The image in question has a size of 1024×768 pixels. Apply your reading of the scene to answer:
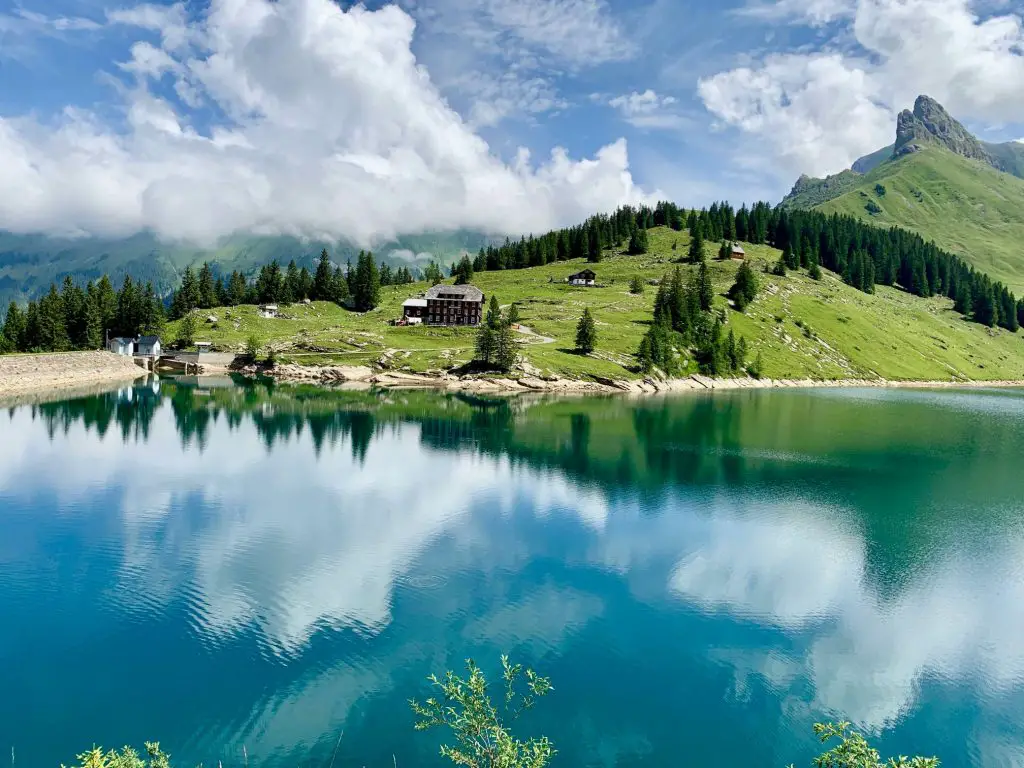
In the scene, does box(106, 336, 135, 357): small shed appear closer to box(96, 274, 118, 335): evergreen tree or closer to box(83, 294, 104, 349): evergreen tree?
box(83, 294, 104, 349): evergreen tree

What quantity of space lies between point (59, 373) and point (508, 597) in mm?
137821

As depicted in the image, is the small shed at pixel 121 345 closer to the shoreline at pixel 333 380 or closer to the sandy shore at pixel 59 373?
the sandy shore at pixel 59 373

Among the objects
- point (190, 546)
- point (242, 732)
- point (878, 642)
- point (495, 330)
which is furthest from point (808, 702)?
point (495, 330)

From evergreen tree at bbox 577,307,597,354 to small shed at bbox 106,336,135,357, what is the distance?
11781 cm

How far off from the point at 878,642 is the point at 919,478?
4607 centimetres

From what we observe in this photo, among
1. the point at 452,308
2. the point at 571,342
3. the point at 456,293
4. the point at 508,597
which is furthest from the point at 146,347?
the point at 508,597

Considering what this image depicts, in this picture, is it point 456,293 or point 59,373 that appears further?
point 456,293

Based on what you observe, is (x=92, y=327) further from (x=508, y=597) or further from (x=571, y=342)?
(x=508, y=597)

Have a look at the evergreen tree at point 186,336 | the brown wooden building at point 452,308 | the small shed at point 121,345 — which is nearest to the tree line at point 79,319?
the small shed at point 121,345

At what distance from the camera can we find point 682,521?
179ft

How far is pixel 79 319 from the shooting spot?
163375 millimetres

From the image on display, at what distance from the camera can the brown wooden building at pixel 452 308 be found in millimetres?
192500

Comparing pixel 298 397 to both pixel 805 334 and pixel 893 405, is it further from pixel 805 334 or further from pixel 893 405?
pixel 805 334

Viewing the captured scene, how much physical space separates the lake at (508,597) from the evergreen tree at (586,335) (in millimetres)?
77449
